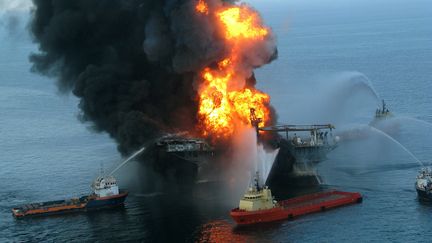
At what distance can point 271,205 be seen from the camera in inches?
4213

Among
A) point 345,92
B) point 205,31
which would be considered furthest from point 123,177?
point 345,92

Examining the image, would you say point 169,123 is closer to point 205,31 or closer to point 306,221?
point 205,31

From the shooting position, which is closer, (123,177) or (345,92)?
(123,177)

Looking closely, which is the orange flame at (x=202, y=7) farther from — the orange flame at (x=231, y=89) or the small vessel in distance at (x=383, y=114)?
the small vessel in distance at (x=383, y=114)

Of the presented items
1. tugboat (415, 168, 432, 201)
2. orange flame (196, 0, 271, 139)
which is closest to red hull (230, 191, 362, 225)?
tugboat (415, 168, 432, 201)

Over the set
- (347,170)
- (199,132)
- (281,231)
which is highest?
(199,132)

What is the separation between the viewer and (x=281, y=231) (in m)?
101

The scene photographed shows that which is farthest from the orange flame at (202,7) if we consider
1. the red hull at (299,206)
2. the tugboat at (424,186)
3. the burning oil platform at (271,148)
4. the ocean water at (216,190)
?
the tugboat at (424,186)

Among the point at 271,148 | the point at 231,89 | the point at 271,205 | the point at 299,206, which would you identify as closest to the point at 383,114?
the point at 271,148

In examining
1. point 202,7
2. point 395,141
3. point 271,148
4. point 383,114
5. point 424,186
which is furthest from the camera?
point 383,114

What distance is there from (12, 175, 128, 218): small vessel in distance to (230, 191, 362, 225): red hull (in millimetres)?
22832

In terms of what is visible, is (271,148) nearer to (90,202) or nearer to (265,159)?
(265,159)

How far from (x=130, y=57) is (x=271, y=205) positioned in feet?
148

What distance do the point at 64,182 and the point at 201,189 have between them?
27.1 m
